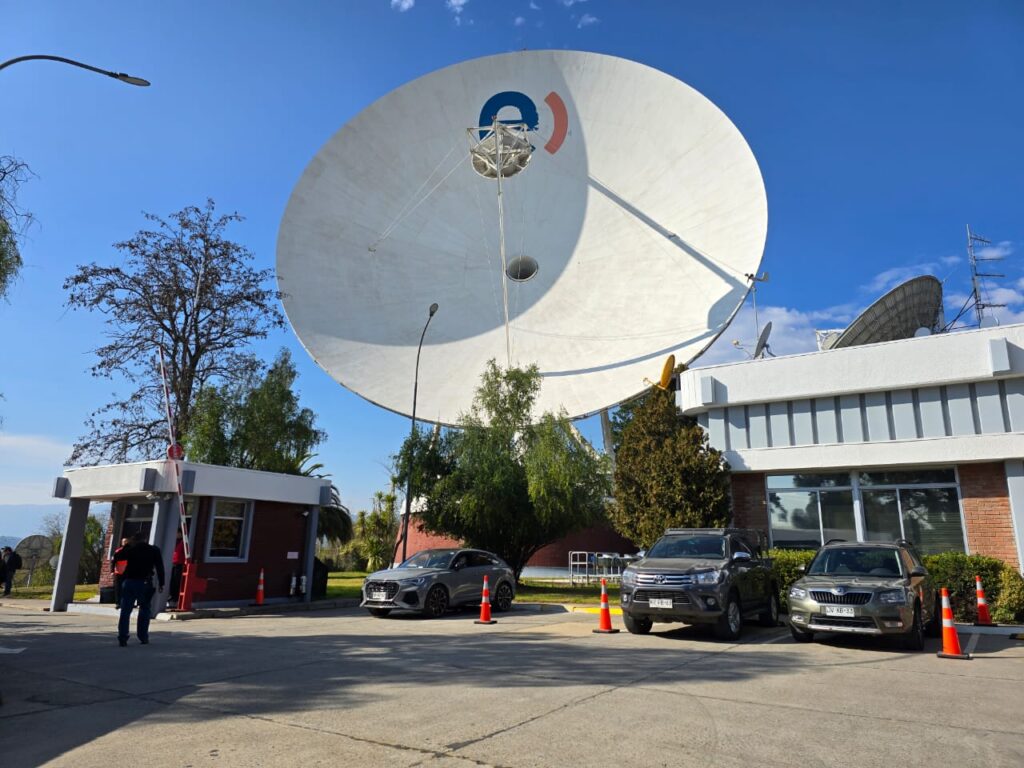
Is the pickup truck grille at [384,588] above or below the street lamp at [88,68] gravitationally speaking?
below

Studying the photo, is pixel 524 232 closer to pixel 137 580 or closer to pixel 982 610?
pixel 982 610

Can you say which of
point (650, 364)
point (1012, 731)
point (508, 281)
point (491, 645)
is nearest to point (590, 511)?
point (650, 364)

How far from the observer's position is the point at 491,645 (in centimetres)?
1020

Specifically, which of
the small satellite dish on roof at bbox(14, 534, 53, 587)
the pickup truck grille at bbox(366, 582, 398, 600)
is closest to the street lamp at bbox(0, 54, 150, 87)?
the pickup truck grille at bbox(366, 582, 398, 600)

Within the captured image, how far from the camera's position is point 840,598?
33.6ft

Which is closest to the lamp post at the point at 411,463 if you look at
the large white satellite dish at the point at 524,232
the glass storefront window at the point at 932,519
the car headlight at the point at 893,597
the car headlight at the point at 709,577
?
Result: the large white satellite dish at the point at 524,232

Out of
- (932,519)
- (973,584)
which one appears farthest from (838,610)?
(932,519)

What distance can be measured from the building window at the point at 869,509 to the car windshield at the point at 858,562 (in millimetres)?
6296

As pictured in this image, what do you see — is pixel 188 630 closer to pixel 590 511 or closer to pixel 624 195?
pixel 590 511

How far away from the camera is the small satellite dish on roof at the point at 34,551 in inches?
1267

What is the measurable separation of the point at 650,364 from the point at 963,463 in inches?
372

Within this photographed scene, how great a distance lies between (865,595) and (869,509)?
8.82 m

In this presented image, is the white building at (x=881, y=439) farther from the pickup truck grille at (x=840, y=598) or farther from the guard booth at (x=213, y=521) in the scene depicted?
the guard booth at (x=213, y=521)

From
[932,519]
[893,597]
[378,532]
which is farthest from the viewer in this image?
[378,532]
